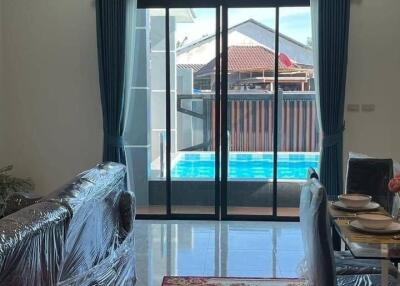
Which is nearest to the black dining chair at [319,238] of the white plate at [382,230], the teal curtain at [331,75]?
the white plate at [382,230]

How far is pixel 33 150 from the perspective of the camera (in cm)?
575

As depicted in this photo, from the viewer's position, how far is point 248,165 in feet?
19.2

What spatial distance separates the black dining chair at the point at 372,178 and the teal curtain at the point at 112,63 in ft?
8.96

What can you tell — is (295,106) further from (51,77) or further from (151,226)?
(51,77)

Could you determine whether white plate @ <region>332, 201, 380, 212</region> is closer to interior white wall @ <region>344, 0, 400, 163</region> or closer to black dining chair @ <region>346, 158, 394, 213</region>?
black dining chair @ <region>346, 158, 394, 213</region>

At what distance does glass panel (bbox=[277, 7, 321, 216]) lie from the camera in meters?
5.57

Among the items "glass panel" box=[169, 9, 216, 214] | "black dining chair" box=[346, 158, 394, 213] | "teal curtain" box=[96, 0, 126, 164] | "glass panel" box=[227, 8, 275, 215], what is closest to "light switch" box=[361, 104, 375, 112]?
"glass panel" box=[227, 8, 275, 215]

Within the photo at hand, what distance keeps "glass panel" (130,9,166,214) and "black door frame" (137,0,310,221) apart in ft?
0.23

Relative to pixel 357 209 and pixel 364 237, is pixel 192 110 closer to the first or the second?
pixel 357 209

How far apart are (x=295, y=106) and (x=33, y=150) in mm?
3089

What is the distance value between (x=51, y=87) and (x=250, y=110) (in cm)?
231

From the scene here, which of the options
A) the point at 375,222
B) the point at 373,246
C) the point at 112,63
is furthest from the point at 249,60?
the point at 373,246

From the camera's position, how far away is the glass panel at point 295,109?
5570mm

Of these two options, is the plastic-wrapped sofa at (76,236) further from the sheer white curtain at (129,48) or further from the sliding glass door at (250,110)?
the sliding glass door at (250,110)
